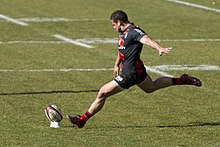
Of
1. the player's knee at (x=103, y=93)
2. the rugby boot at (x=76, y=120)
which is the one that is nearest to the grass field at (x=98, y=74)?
the rugby boot at (x=76, y=120)

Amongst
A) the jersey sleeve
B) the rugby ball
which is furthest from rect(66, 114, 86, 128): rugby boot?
the jersey sleeve

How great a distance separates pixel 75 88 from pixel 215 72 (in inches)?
148

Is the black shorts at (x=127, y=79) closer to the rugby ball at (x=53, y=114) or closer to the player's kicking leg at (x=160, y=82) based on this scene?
the player's kicking leg at (x=160, y=82)

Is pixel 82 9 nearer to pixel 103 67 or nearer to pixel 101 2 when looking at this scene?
pixel 101 2

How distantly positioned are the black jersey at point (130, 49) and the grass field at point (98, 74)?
995 mm

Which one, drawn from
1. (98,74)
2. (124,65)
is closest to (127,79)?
(124,65)

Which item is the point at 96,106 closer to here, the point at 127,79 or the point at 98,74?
the point at 127,79

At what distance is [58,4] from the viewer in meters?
33.8

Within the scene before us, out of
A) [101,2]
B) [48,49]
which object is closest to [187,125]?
[48,49]

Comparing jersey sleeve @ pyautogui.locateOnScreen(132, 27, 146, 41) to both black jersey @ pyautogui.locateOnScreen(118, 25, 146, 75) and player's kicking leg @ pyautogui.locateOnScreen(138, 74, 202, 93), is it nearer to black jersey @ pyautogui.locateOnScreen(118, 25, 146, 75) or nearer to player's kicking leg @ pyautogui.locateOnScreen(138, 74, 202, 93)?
black jersey @ pyautogui.locateOnScreen(118, 25, 146, 75)

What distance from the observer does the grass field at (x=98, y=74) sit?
45.1 feet

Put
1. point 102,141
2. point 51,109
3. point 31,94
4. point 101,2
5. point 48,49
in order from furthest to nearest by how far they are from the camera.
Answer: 1. point 101,2
2. point 48,49
3. point 31,94
4. point 51,109
5. point 102,141

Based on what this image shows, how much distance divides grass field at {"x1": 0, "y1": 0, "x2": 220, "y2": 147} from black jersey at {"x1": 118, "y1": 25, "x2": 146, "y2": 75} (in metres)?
0.99

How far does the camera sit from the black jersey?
46.6 feet
